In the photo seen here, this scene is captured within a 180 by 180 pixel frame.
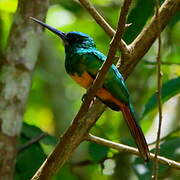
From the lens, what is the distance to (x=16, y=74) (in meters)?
3.18

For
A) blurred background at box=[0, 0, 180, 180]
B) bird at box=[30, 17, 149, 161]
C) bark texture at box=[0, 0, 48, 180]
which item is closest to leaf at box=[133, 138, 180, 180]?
blurred background at box=[0, 0, 180, 180]

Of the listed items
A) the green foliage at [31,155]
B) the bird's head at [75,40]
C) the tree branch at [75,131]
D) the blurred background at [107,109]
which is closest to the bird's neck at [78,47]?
the bird's head at [75,40]

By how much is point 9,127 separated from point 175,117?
58.3 inches

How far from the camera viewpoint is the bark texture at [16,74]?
3.07 metres

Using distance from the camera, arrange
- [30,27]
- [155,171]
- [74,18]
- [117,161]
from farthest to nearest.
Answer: [74,18], [117,161], [30,27], [155,171]

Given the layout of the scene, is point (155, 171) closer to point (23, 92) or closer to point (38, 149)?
point (23, 92)


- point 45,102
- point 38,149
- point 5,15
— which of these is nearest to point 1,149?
point 38,149

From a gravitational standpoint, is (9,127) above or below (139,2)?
below

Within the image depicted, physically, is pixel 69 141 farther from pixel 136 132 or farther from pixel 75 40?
pixel 75 40

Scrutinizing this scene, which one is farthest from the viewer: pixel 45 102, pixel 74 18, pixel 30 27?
pixel 74 18

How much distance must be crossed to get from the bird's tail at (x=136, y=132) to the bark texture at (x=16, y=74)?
64cm

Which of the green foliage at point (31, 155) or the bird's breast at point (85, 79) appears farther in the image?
the green foliage at point (31, 155)

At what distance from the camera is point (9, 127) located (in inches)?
121

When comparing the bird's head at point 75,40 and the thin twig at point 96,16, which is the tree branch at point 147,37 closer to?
the thin twig at point 96,16
